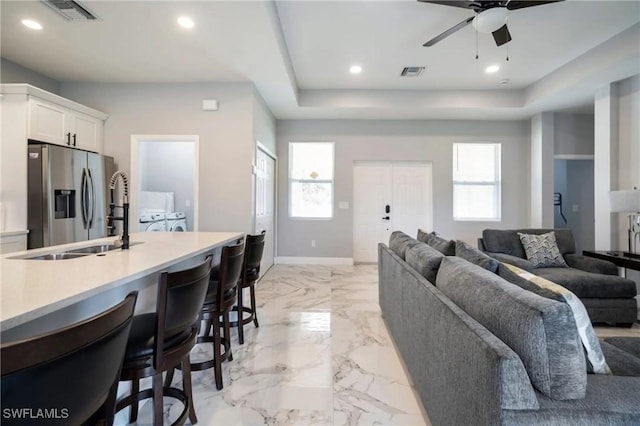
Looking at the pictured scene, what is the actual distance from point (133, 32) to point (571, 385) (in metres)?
4.09

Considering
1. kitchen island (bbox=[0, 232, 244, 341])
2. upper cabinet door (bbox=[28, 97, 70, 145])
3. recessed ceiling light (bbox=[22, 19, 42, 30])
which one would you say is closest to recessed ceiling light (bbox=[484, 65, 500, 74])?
kitchen island (bbox=[0, 232, 244, 341])

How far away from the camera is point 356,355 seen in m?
2.44

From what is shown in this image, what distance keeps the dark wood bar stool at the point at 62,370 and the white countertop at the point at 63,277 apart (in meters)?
0.21

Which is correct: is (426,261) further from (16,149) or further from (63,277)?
(16,149)

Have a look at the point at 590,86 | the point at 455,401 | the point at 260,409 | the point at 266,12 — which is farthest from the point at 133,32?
the point at 590,86

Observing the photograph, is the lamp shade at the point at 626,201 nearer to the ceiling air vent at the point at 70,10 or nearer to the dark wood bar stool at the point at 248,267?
the dark wood bar stool at the point at 248,267

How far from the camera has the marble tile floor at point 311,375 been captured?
1760 millimetres

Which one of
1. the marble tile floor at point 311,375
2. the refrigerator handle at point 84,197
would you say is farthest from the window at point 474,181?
the refrigerator handle at point 84,197

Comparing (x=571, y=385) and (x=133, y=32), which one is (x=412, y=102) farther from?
(x=571, y=385)

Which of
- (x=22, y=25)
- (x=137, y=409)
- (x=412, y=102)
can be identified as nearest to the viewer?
(x=137, y=409)

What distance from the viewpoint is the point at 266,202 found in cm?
525

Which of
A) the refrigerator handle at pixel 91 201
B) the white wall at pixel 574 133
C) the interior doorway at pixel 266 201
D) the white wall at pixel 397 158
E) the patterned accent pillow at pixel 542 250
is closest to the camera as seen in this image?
the patterned accent pillow at pixel 542 250

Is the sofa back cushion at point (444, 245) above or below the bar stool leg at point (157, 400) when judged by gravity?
above

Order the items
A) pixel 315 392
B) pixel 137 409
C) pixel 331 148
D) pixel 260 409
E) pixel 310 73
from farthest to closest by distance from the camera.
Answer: pixel 331 148, pixel 310 73, pixel 315 392, pixel 260 409, pixel 137 409
